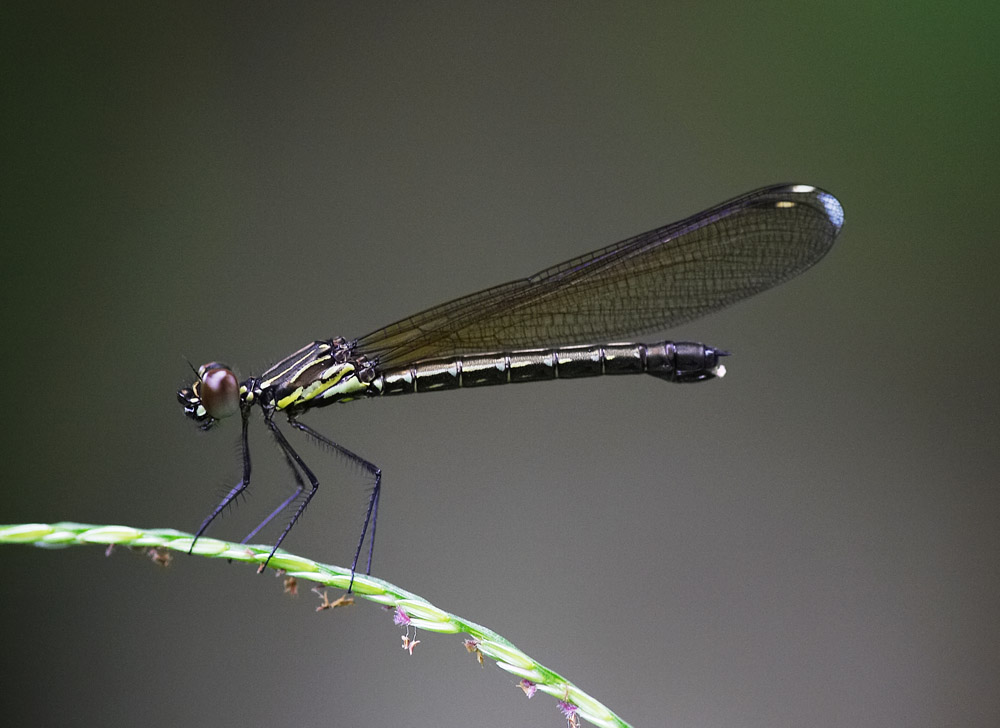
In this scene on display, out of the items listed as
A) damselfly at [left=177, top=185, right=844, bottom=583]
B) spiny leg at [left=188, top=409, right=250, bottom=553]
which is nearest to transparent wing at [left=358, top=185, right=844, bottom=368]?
damselfly at [left=177, top=185, right=844, bottom=583]

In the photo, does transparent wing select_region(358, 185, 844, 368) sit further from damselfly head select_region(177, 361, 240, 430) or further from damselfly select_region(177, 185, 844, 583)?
damselfly head select_region(177, 361, 240, 430)

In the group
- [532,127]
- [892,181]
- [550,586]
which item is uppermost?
[532,127]

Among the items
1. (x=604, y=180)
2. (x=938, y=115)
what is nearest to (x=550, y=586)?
(x=604, y=180)

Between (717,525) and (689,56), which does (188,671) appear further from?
(689,56)

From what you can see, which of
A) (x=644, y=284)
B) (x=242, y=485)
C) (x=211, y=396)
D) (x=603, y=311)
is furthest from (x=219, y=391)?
(x=644, y=284)

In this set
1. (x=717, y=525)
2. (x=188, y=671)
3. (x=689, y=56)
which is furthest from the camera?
(x=689, y=56)

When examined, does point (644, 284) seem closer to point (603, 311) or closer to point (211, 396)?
point (603, 311)

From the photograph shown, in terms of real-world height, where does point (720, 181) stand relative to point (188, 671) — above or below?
above
